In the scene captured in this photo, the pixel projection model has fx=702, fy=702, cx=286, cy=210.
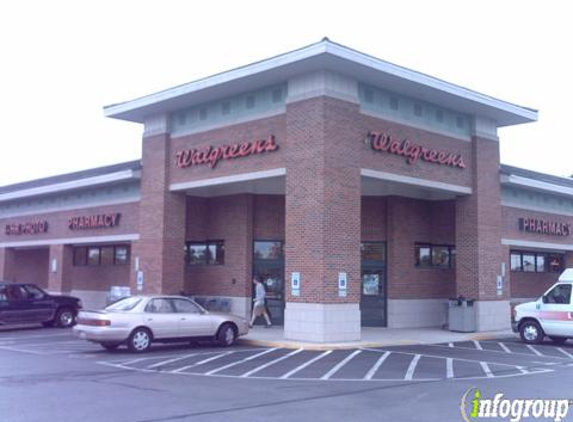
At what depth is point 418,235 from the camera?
27.0m

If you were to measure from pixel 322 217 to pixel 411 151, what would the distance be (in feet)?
15.1

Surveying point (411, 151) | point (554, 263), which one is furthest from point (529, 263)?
point (411, 151)

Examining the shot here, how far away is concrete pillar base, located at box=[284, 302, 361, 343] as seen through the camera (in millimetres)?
19844

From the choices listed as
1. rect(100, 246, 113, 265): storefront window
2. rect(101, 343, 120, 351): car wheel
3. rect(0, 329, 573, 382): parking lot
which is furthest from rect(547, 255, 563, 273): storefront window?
rect(101, 343, 120, 351): car wheel

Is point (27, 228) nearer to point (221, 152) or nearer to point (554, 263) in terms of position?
point (221, 152)

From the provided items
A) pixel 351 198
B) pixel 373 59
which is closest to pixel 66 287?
pixel 351 198

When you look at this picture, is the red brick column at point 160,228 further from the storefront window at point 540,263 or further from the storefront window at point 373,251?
the storefront window at point 540,263

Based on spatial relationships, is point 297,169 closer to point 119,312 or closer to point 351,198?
point 351,198

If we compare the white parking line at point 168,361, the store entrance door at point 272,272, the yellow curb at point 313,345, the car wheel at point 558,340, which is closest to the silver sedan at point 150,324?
the yellow curb at point 313,345

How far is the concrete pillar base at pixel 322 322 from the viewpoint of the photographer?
781 inches

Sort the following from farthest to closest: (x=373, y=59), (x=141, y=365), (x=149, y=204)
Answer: (x=149, y=204), (x=373, y=59), (x=141, y=365)

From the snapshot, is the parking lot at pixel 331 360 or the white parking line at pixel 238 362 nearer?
Answer: the parking lot at pixel 331 360

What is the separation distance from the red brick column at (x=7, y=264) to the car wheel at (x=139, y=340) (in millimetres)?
21118

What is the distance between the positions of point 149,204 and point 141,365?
451 inches
